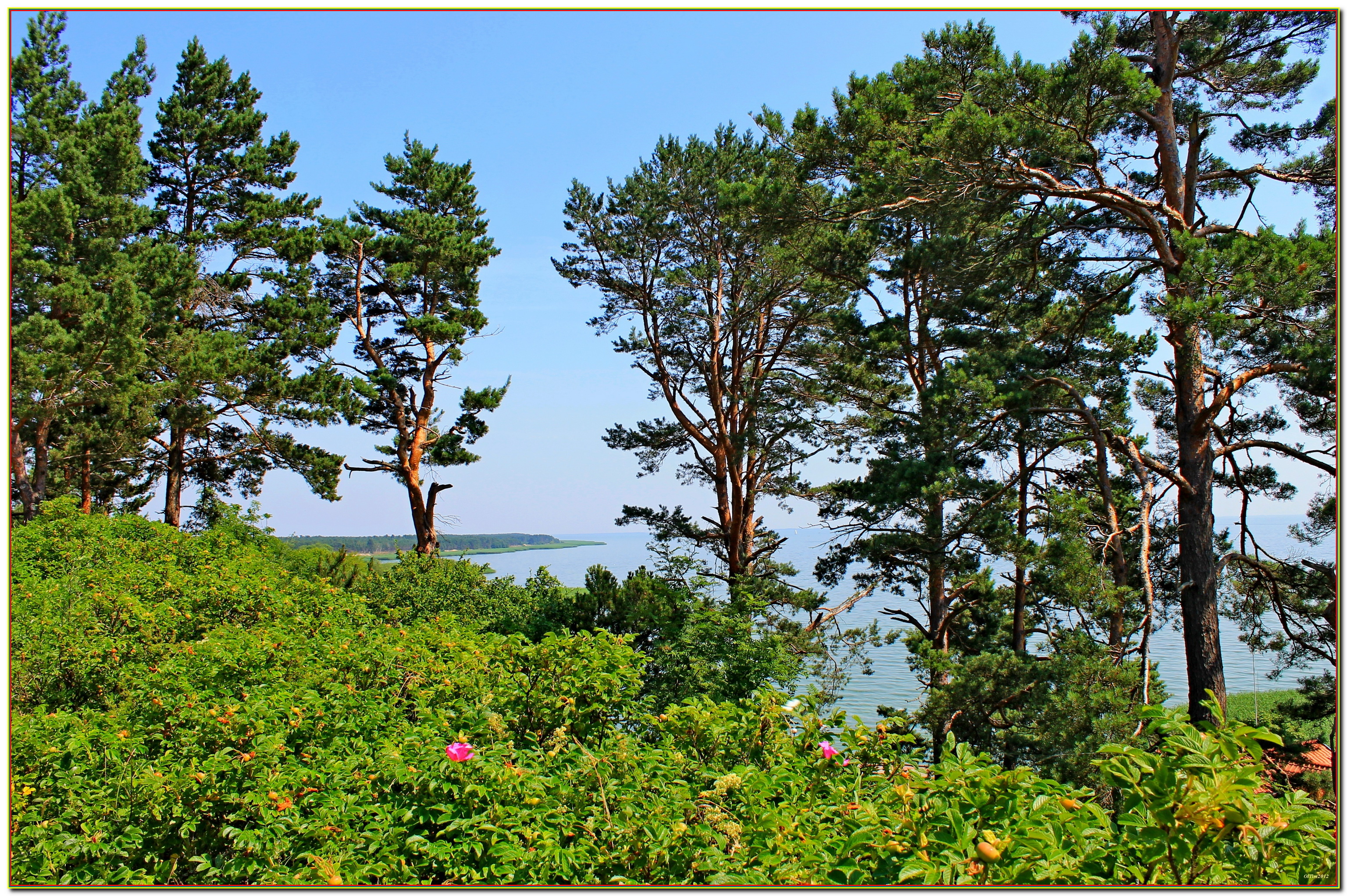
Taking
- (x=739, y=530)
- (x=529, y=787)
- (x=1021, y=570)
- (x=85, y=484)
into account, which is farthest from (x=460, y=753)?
(x=85, y=484)

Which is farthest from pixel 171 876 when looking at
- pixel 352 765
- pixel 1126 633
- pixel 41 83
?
pixel 41 83

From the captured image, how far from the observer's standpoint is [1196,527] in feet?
21.7

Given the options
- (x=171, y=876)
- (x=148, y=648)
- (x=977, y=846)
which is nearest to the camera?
(x=977, y=846)

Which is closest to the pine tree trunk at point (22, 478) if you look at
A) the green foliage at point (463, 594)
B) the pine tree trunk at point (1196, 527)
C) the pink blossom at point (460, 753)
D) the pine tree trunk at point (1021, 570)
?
the green foliage at point (463, 594)

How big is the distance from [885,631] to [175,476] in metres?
14.6

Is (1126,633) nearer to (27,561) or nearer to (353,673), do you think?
(353,673)

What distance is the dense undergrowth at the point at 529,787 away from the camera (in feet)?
5.98

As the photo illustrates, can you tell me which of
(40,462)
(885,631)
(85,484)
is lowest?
(885,631)

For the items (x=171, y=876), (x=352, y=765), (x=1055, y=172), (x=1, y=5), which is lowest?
(x=171, y=876)

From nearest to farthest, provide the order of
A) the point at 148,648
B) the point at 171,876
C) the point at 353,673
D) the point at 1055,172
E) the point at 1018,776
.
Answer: the point at 1018,776 → the point at 171,876 → the point at 353,673 → the point at 148,648 → the point at 1055,172

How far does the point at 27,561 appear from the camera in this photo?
288 inches

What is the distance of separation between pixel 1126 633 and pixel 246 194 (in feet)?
59.2

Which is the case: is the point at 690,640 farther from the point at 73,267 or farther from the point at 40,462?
the point at 40,462

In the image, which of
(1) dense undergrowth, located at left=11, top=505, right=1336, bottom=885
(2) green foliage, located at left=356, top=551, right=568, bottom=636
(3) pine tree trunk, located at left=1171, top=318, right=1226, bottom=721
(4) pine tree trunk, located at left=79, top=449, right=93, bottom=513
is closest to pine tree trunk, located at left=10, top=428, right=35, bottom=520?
(4) pine tree trunk, located at left=79, top=449, right=93, bottom=513
